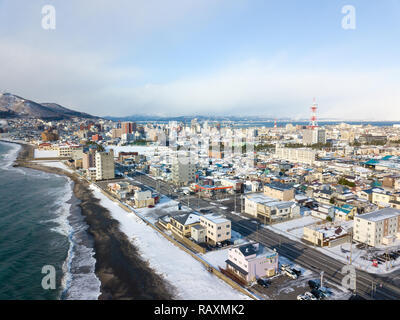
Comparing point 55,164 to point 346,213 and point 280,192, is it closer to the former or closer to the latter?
point 280,192

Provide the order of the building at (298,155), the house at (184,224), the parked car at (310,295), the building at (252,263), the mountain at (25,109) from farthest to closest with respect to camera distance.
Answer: the mountain at (25,109) < the building at (298,155) < the house at (184,224) < the building at (252,263) < the parked car at (310,295)

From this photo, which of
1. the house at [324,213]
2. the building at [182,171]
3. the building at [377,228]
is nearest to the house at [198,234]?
the building at [377,228]

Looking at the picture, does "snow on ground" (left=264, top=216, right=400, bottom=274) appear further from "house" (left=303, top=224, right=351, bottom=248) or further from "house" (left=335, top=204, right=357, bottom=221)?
"house" (left=335, top=204, right=357, bottom=221)

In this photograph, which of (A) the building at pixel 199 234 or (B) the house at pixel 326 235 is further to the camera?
(A) the building at pixel 199 234

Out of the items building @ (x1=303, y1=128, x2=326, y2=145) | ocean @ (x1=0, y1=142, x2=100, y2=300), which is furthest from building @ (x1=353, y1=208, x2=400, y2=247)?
building @ (x1=303, y1=128, x2=326, y2=145)

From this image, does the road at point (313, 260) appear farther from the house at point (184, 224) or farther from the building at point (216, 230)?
the house at point (184, 224)

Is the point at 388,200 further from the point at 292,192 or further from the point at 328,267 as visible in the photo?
the point at 328,267
